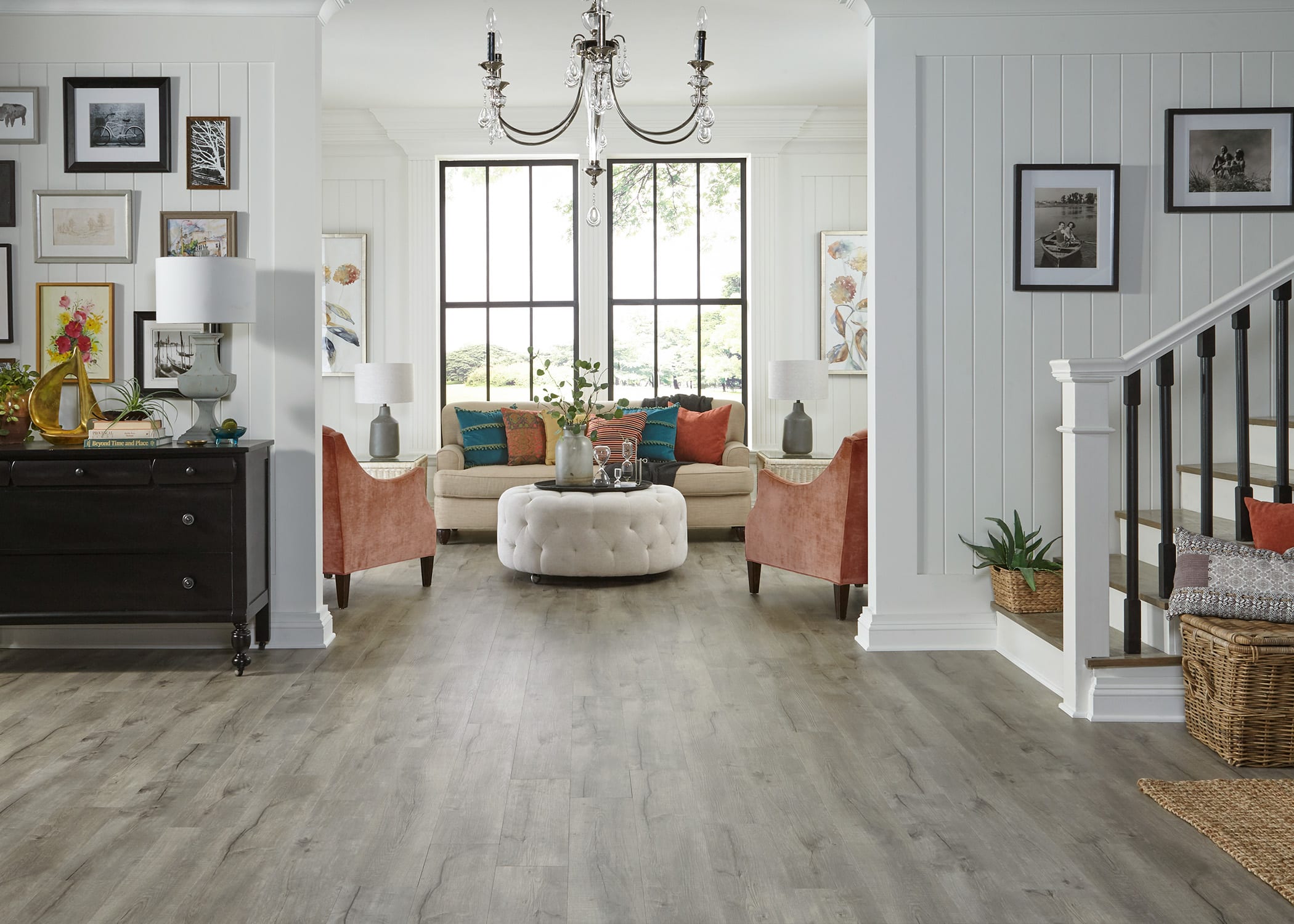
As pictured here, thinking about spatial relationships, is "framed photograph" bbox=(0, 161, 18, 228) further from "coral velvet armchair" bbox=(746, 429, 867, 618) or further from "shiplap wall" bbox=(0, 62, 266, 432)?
"coral velvet armchair" bbox=(746, 429, 867, 618)

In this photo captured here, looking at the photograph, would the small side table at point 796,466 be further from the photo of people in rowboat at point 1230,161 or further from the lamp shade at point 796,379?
the photo of people in rowboat at point 1230,161

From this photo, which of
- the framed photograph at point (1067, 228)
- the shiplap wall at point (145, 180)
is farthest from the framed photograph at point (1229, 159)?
the shiplap wall at point (145, 180)

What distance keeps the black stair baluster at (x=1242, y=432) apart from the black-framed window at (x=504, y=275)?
17.0ft

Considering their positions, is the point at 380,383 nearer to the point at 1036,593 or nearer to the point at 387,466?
the point at 387,466

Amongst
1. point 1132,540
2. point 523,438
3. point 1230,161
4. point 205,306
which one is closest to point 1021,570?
point 1132,540

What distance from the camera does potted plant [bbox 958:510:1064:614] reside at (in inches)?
156

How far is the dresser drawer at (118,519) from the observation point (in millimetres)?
3760

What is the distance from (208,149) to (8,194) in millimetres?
835

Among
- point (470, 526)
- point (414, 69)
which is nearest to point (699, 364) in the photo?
point (470, 526)

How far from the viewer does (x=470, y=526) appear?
22.4ft

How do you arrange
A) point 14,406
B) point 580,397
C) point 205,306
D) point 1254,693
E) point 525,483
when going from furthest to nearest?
point 525,483 < point 580,397 < point 14,406 < point 205,306 < point 1254,693

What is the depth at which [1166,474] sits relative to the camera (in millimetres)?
3289

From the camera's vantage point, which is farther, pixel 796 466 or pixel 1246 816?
pixel 796 466

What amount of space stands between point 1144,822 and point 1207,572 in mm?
902
